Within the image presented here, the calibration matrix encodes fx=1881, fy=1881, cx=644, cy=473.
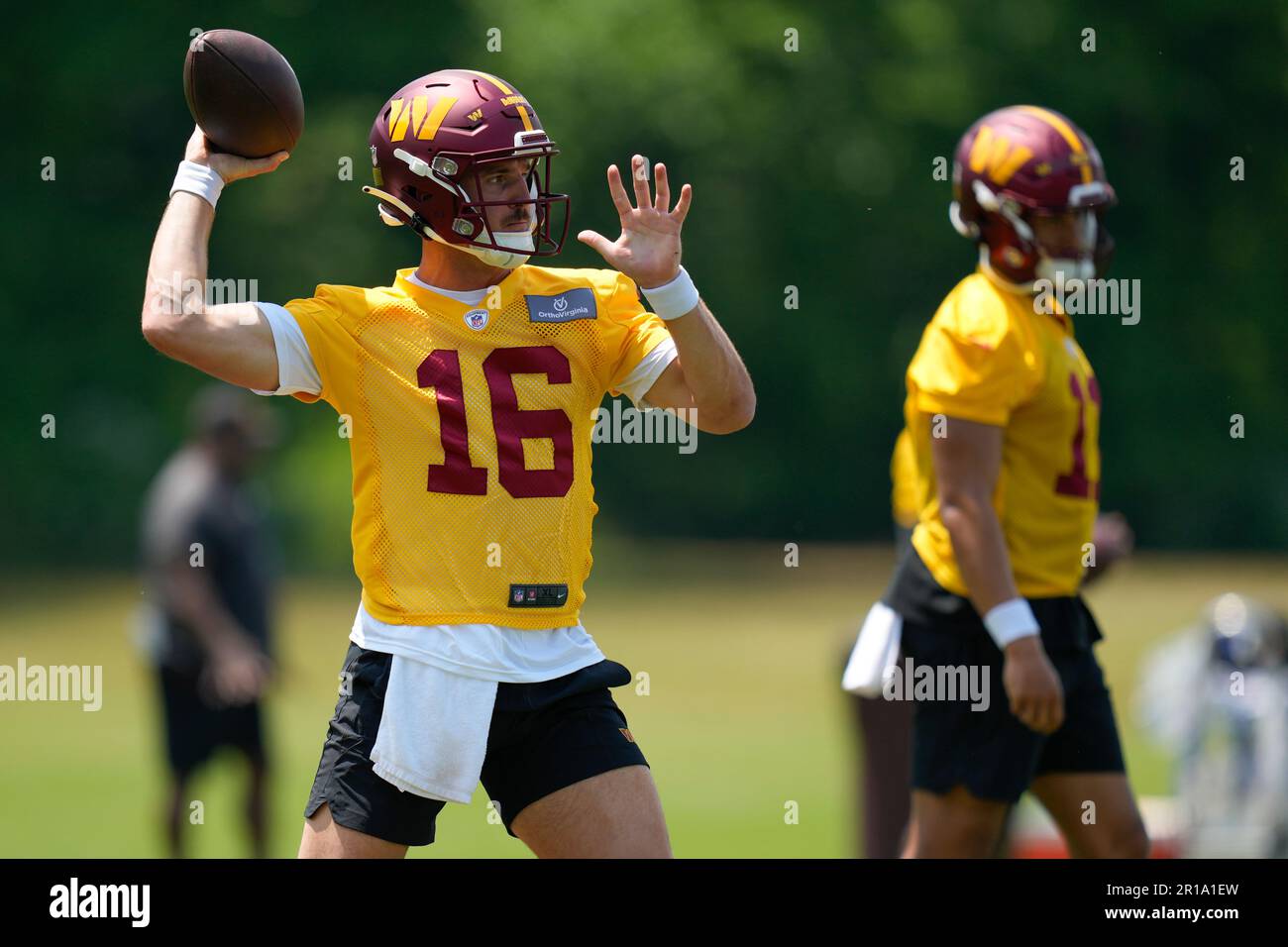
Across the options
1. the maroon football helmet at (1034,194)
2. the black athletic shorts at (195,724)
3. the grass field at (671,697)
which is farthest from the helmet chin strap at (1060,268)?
the black athletic shorts at (195,724)

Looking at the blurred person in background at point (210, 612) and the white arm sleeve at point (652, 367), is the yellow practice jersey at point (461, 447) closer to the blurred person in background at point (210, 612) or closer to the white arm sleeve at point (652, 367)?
the white arm sleeve at point (652, 367)

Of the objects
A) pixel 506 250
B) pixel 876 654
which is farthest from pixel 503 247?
pixel 876 654

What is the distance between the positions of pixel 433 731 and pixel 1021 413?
1962 millimetres

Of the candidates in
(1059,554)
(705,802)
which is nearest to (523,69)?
(705,802)

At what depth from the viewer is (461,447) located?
4.05 metres

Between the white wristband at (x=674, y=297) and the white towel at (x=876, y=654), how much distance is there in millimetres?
1571

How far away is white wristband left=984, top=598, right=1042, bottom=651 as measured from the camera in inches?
194

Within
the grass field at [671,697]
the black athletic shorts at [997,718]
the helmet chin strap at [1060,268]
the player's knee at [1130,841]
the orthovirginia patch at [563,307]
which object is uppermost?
the helmet chin strap at [1060,268]

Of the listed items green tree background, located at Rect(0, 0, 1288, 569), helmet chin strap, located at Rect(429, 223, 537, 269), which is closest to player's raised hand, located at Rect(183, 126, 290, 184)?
helmet chin strap, located at Rect(429, 223, 537, 269)

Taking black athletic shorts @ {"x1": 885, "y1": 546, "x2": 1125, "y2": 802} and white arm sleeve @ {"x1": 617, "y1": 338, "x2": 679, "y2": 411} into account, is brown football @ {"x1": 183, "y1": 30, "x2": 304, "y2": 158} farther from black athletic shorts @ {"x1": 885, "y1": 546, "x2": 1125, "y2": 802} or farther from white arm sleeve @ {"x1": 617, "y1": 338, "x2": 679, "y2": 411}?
black athletic shorts @ {"x1": 885, "y1": 546, "x2": 1125, "y2": 802}

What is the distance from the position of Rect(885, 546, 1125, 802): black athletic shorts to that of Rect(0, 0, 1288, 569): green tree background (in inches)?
713

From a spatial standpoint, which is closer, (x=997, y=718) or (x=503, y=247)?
(x=503, y=247)

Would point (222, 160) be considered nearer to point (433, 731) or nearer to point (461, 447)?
point (461, 447)

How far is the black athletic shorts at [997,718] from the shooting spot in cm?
502
